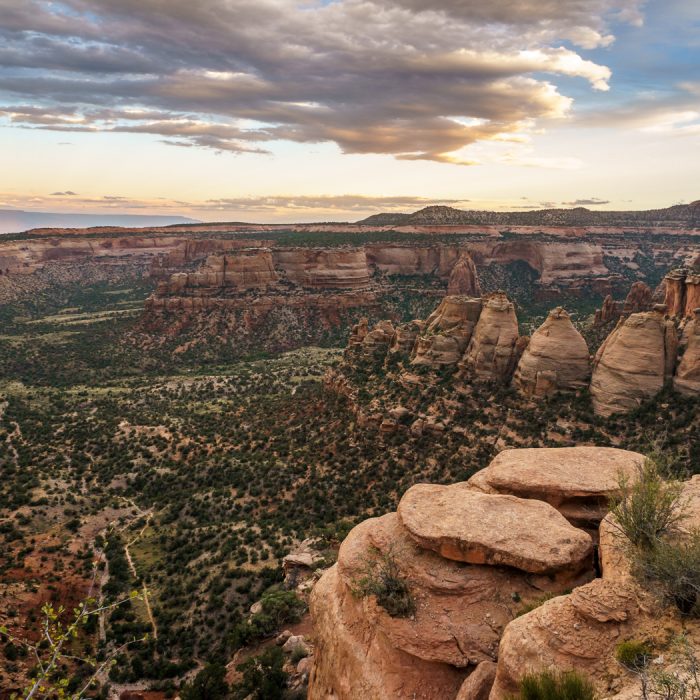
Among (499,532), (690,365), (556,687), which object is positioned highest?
(690,365)

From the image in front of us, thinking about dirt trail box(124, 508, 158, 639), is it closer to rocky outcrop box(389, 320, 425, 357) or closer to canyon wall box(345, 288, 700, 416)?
canyon wall box(345, 288, 700, 416)

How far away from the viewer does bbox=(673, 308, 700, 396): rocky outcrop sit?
104ft

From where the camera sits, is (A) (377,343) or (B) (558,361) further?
(A) (377,343)

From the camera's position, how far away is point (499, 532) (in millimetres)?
15430

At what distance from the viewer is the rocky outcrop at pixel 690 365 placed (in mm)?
→ 31625

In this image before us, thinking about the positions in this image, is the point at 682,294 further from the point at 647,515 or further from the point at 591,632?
the point at 591,632

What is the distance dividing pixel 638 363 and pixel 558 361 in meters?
5.36

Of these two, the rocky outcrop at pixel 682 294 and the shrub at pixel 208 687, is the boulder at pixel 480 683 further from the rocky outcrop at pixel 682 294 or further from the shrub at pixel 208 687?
the rocky outcrop at pixel 682 294

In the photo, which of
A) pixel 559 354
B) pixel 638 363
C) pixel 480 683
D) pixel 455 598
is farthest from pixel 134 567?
pixel 638 363

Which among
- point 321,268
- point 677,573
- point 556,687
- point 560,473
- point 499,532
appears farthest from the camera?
point 321,268

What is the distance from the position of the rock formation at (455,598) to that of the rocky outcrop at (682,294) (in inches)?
1137

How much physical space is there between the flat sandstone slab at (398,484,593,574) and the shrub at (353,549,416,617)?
1376 millimetres

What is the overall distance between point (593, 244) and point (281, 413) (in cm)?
12538

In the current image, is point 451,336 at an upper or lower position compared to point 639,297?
lower
